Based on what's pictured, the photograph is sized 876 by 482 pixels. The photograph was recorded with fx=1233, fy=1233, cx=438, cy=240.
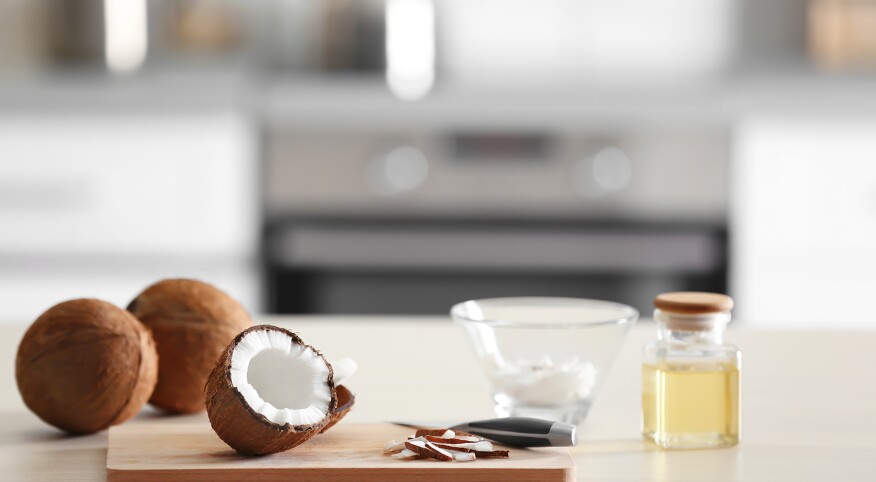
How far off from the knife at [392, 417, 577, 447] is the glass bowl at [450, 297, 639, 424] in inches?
3.7

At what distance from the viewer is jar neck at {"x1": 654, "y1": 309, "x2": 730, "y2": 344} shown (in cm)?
90

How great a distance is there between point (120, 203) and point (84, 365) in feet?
6.39

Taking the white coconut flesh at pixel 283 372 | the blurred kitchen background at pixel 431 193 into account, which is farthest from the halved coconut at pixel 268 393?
the blurred kitchen background at pixel 431 193

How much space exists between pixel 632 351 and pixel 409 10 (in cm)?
→ 192

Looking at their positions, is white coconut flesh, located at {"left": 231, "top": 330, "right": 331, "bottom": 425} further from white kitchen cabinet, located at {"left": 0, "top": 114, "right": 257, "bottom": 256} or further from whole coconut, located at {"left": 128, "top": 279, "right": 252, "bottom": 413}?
white kitchen cabinet, located at {"left": 0, "top": 114, "right": 257, "bottom": 256}

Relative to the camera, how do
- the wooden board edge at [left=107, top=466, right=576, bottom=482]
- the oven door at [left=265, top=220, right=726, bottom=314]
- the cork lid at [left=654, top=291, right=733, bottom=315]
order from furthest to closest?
the oven door at [left=265, top=220, right=726, bottom=314] < the cork lid at [left=654, top=291, right=733, bottom=315] < the wooden board edge at [left=107, top=466, right=576, bottom=482]

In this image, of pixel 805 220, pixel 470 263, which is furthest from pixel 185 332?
pixel 805 220

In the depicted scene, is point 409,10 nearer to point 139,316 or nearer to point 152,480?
point 139,316

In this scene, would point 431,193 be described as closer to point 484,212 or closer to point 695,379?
point 484,212

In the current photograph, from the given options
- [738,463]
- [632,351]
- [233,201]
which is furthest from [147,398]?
[233,201]

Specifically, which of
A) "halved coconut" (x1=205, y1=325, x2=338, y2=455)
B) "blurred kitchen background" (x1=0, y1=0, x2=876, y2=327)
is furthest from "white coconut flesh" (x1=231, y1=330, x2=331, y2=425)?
"blurred kitchen background" (x1=0, y1=0, x2=876, y2=327)

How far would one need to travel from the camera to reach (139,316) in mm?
971

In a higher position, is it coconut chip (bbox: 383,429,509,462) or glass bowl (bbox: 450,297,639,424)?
glass bowl (bbox: 450,297,639,424)

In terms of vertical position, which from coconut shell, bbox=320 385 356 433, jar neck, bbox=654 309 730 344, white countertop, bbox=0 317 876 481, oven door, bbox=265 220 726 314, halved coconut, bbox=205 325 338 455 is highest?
jar neck, bbox=654 309 730 344
